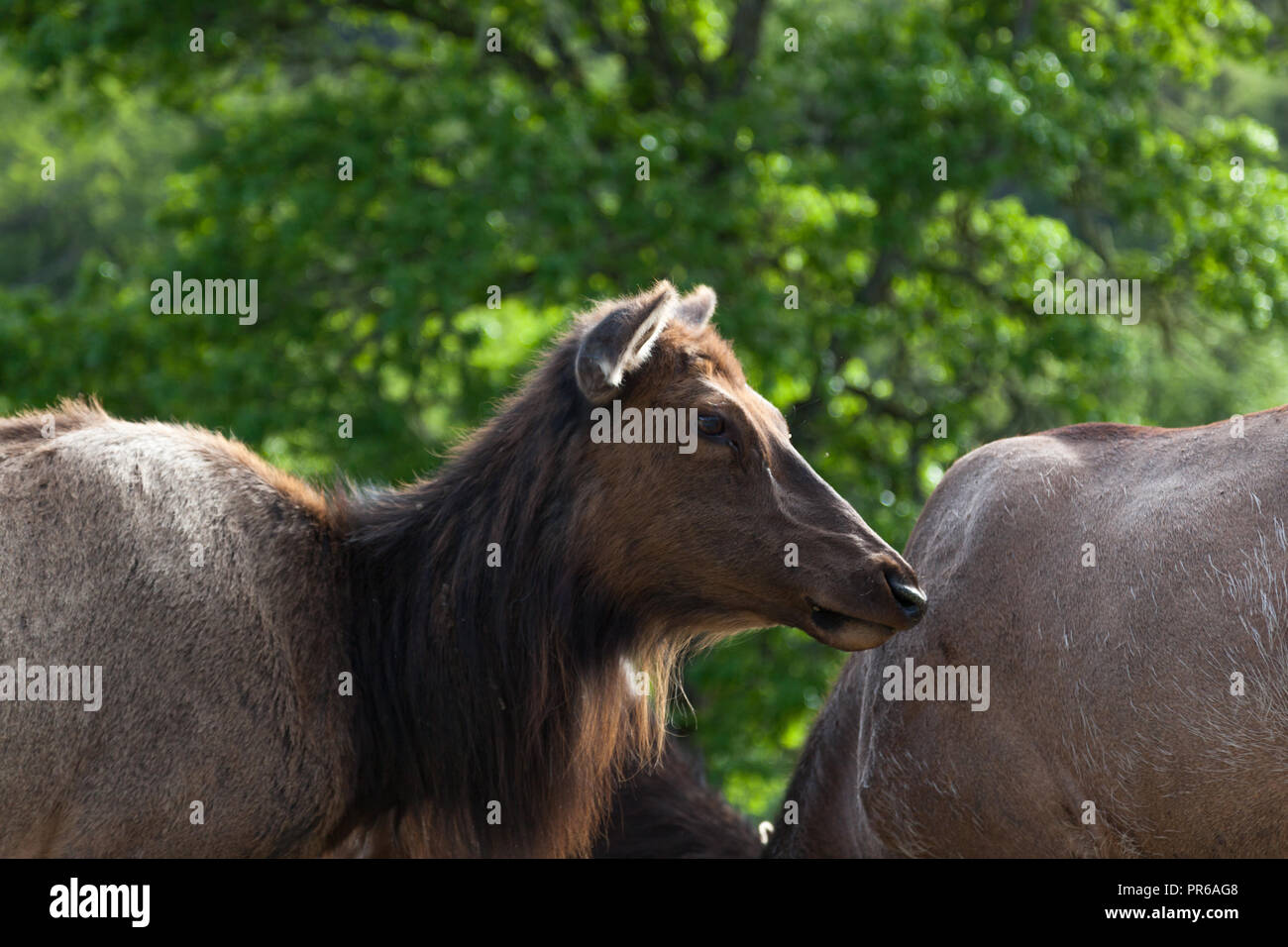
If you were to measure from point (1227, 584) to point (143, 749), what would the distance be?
11.8ft

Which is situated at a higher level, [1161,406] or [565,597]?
[1161,406]

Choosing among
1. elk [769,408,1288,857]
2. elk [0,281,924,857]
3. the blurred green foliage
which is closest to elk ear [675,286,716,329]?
elk [0,281,924,857]

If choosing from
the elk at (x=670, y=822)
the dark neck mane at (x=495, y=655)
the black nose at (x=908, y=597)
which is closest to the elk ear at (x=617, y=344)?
the dark neck mane at (x=495, y=655)

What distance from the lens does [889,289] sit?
13281 millimetres

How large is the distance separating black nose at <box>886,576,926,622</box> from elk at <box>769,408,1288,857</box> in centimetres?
46

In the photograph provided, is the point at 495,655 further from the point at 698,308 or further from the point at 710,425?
the point at 698,308

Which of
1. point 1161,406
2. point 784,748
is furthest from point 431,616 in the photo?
point 1161,406

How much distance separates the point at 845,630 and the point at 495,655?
131 cm

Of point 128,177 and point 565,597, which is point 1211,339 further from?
point 128,177

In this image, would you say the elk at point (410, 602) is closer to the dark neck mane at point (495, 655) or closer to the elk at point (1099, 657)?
the dark neck mane at point (495, 655)

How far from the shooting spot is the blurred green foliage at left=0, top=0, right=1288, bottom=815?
11500 mm

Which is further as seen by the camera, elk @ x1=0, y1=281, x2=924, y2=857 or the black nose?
the black nose

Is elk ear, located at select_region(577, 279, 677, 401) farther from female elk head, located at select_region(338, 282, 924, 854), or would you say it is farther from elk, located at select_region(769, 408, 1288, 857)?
elk, located at select_region(769, 408, 1288, 857)

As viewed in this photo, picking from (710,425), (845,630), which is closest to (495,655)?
(710,425)
